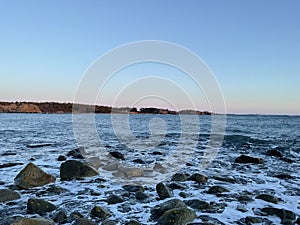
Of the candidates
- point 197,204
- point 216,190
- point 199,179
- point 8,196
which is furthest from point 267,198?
point 8,196

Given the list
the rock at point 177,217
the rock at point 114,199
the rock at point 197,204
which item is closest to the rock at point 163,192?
the rock at point 197,204

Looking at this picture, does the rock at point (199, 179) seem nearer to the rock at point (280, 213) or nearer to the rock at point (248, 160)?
the rock at point (280, 213)

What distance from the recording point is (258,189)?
9156 millimetres

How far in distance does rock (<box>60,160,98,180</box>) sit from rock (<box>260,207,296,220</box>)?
656cm

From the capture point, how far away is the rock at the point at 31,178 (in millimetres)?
8898

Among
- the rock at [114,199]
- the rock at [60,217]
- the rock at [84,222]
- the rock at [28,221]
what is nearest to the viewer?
the rock at [28,221]

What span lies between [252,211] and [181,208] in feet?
6.78

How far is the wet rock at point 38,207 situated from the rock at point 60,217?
0.42 metres

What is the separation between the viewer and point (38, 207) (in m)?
6.75

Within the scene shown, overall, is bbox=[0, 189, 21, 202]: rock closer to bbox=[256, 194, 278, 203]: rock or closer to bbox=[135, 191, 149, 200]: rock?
bbox=[135, 191, 149, 200]: rock

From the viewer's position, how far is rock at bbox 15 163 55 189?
8.90 metres

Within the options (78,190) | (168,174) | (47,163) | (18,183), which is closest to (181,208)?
(78,190)

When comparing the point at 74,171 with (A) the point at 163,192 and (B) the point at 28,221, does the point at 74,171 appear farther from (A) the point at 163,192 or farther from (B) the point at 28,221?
(B) the point at 28,221

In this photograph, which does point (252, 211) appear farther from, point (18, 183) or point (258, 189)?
point (18, 183)
